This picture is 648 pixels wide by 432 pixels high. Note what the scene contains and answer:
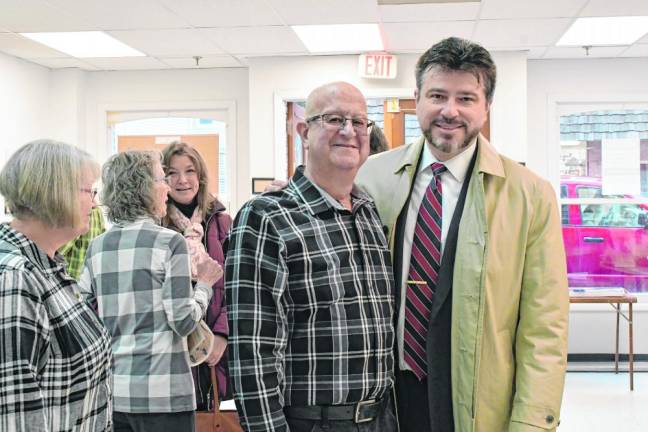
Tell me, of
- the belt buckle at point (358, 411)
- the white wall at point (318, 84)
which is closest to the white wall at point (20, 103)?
the white wall at point (318, 84)

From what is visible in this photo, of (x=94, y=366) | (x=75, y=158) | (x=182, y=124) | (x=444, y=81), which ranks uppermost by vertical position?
(x=182, y=124)

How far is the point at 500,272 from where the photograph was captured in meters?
1.67

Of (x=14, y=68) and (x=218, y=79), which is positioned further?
(x=218, y=79)

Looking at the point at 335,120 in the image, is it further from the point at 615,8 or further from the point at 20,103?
the point at 20,103

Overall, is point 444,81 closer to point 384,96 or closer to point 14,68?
point 384,96

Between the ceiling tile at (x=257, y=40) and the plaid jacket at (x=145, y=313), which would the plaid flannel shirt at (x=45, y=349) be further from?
the ceiling tile at (x=257, y=40)

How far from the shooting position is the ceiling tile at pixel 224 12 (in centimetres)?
457

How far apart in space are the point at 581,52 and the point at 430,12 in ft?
6.99

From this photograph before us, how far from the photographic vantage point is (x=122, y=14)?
4.81 meters

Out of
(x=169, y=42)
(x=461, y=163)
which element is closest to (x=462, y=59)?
(x=461, y=163)

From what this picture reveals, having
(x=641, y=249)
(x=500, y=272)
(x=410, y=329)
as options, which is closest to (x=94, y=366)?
(x=410, y=329)

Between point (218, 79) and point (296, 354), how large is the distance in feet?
18.8

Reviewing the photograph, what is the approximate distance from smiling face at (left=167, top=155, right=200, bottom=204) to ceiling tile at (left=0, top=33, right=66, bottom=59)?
328cm

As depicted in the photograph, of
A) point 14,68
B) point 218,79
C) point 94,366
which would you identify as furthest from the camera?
point 218,79
